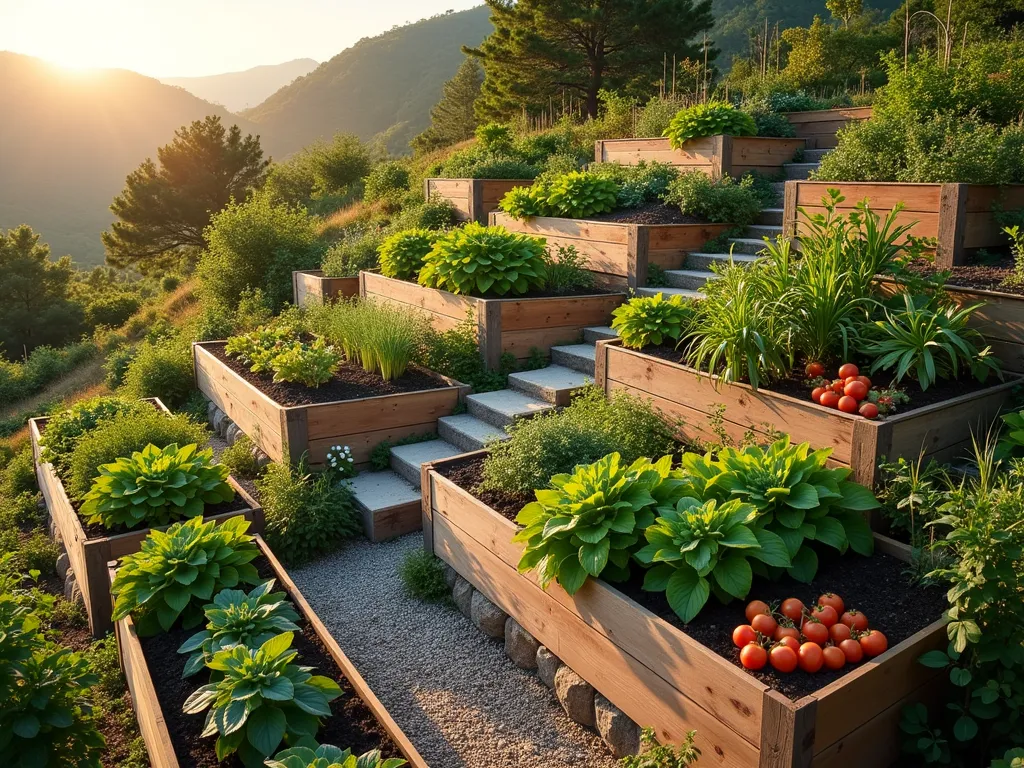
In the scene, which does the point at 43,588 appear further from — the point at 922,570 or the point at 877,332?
the point at 877,332

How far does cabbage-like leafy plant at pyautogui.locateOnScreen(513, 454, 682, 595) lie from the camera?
119 inches

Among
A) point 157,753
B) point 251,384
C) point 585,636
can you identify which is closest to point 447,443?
point 251,384

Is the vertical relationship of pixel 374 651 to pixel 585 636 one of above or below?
below

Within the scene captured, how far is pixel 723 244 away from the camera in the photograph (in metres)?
7.11

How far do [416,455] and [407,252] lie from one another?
9.63 ft

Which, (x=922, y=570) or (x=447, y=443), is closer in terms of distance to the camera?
(x=922, y=570)

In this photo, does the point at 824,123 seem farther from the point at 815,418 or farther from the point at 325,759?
the point at 325,759

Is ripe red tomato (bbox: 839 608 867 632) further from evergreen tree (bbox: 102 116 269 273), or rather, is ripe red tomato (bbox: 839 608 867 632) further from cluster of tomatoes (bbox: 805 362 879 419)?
evergreen tree (bbox: 102 116 269 273)

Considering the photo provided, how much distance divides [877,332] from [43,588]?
526 cm

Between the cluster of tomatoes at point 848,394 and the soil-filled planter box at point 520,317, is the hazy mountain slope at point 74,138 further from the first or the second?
the cluster of tomatoes at point 848,394

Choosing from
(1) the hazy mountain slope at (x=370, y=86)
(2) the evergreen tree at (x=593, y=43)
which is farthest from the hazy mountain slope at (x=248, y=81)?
(2) the evergreen tree at (x=593, y=43)

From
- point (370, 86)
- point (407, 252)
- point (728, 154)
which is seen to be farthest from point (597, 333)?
point (370, 86)

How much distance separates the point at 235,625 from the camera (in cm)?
292

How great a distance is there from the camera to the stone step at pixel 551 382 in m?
5.53
